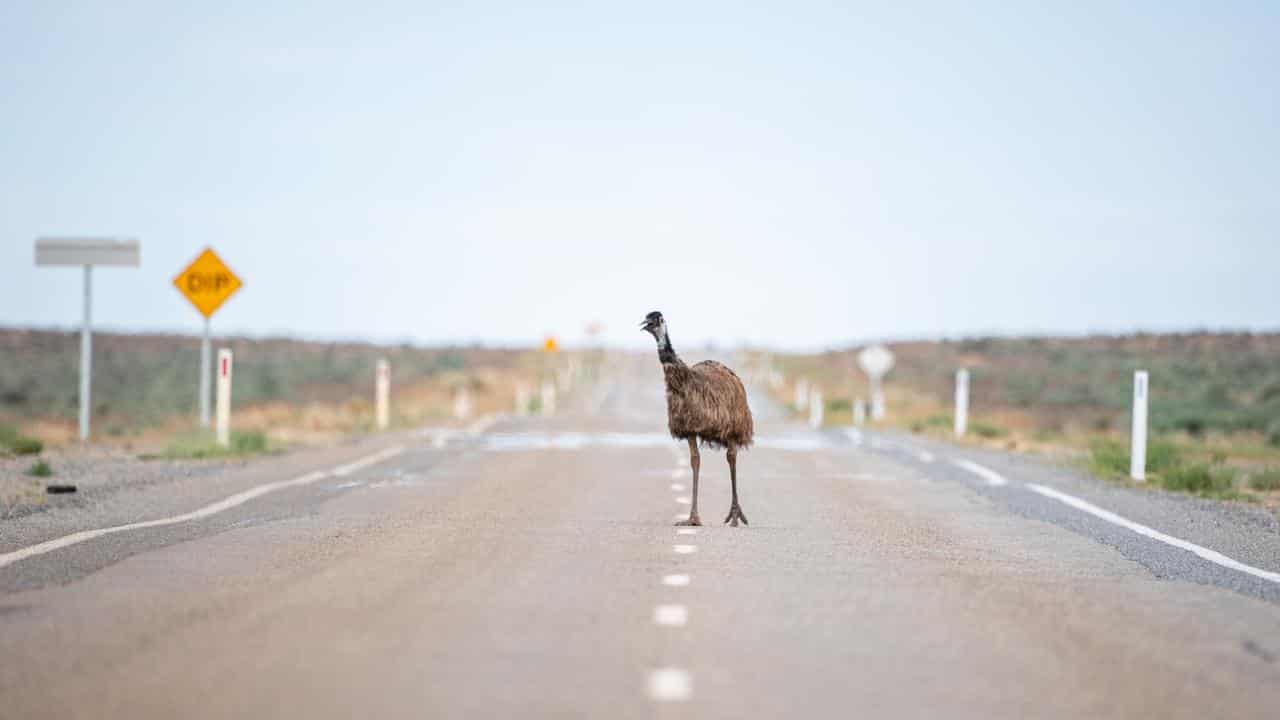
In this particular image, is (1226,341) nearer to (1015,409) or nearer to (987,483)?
(1015,409)

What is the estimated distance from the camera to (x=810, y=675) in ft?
21.5

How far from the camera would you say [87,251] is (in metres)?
25.0

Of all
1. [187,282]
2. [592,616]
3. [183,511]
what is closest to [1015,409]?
[187,282]

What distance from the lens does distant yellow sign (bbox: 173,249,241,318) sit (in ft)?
81.3

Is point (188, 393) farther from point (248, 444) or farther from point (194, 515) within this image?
point (194, 515)

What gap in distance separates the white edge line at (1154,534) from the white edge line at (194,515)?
8.32 metres

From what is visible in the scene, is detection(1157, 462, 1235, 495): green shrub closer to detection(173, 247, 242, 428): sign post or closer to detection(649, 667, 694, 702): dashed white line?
detection(649, 667, 694, 702): dashed white line

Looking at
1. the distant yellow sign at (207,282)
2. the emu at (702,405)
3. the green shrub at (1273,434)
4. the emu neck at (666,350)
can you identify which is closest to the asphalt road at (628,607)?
the emu at (702,405)

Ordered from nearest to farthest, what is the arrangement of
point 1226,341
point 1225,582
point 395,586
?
1. point 395,586
2. point 1225,582
3. point 1226,341

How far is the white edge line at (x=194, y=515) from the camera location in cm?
1054

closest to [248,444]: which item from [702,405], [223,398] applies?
[223,398]

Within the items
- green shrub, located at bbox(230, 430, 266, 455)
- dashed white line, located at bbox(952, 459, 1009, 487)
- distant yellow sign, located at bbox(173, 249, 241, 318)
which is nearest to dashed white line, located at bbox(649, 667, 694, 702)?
dashed white line, located at bbox(952, 459, 1009, 487)

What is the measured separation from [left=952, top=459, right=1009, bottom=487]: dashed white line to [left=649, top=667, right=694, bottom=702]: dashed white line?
41.6 feet

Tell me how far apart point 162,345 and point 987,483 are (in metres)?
124
